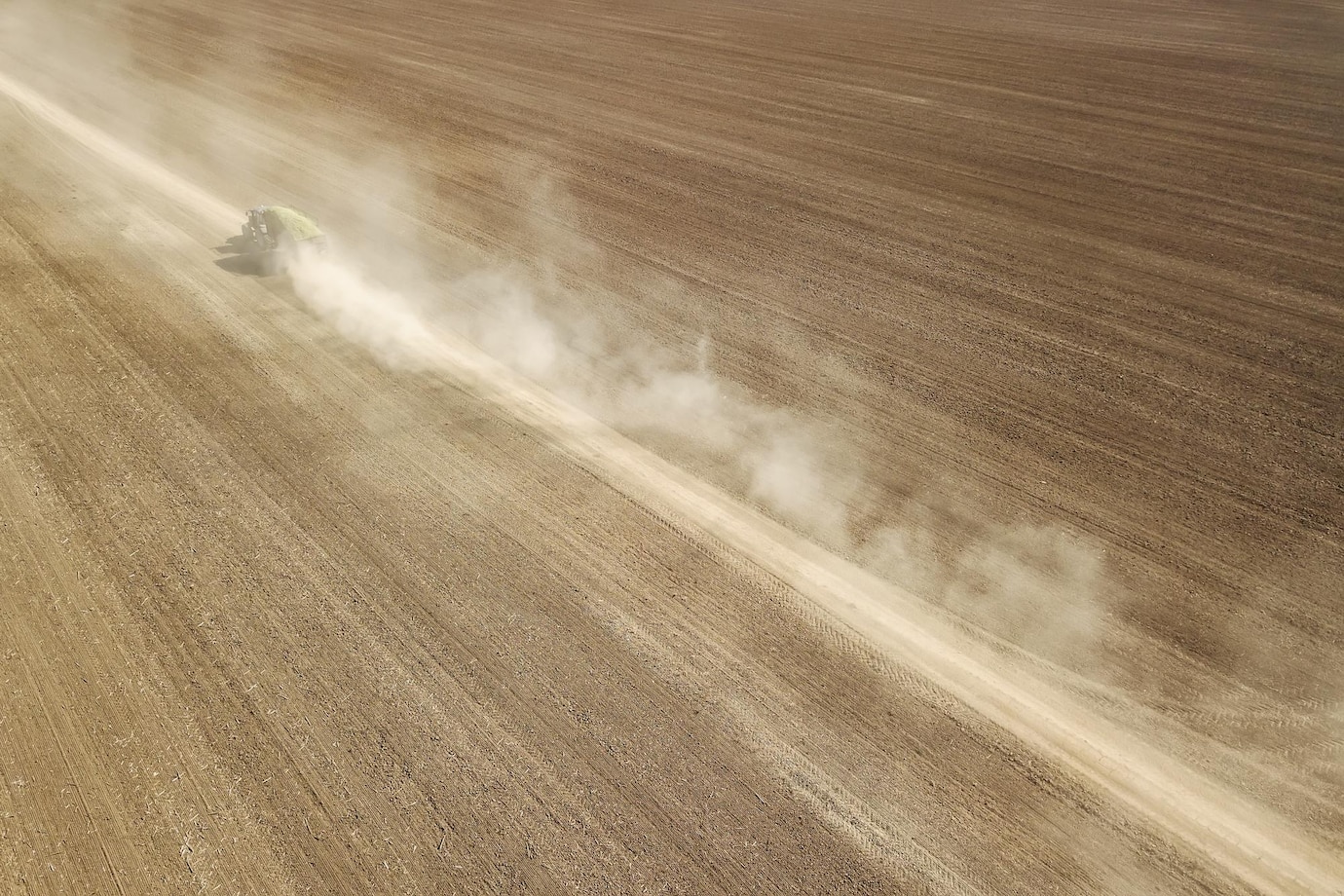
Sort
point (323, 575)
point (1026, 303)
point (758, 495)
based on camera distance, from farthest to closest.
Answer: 1. point (1026, 303)
2. point (758, 495)
3. point (323, 575)

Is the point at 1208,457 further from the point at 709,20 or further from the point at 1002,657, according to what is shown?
the point at 709,20

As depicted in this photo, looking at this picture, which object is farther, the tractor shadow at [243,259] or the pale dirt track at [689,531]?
the tractor shadow at [243,259]

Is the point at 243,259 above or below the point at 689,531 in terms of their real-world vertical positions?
below

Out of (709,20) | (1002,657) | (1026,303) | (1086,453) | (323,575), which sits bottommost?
(323,575)

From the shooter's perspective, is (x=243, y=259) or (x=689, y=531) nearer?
(x=689, y=531)

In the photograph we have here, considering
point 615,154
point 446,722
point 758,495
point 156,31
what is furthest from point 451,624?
point 156,31
